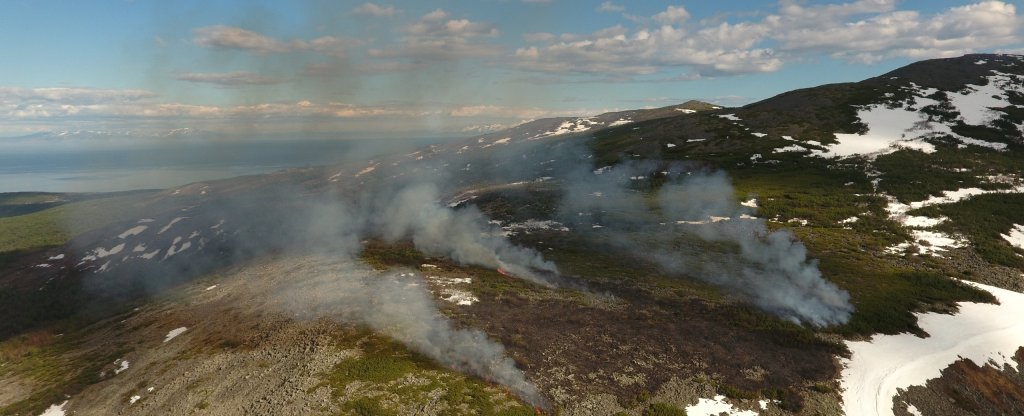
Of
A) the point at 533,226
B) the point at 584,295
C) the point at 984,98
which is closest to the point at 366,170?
the point at 533,226

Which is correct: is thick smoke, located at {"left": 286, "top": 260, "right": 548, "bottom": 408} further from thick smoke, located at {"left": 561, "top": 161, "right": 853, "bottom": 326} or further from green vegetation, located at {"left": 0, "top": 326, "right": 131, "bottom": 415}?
thick smoke, located at {"left": 561, "top": 161, "right": 853, "bottom": 326}

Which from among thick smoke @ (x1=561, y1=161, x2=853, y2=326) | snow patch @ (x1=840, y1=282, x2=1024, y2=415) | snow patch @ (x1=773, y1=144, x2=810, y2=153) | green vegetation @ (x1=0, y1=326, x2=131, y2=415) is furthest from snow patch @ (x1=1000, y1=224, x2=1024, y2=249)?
green vegetation @ (x1=0, y1=326, x2=131, y2=415)

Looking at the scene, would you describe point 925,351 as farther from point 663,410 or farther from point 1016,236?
point 1016,236

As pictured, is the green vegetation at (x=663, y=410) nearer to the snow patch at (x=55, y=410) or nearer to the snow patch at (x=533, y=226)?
the snow patch at (x=55, y=410)

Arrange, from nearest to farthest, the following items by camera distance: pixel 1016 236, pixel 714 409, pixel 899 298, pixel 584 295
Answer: pixel 714 409, pixel 899 298, pixel 584 295, pixel 1016 236

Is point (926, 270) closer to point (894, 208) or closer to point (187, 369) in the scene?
point (894, 208)
